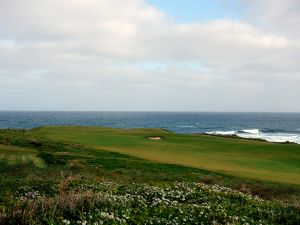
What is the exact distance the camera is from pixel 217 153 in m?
38.9

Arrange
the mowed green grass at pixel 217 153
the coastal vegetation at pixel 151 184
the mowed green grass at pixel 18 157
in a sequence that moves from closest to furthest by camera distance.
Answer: the coastal vegetation at pixel 151 184, the mowed green grass at pixel 18 157, the mowed green grass at pixel 217 153

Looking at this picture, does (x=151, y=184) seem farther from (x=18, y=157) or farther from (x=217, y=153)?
(x=217, y=153)

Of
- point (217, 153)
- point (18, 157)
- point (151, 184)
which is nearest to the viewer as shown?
point (151, 184)

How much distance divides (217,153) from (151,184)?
20.8m

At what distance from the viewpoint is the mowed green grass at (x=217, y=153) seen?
1140 inches

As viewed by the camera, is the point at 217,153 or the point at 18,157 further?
the point at 217,153

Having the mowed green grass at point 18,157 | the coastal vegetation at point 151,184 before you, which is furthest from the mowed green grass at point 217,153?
the mowed green grass at point 18,157

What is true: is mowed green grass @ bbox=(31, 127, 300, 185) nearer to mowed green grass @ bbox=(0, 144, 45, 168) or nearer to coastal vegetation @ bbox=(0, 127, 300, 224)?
coastal vegetation @ bbox=(0, 127, 300, 224)

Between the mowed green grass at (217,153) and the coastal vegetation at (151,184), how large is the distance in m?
0.10

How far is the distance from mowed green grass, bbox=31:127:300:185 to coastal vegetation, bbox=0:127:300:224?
10cm

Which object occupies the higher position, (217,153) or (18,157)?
(18,157)

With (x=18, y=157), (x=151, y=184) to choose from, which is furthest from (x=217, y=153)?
(x=151, y=184)

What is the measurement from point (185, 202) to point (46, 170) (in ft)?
39.4

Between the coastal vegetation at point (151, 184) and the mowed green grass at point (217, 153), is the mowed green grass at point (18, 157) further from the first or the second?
the mowed green grass at point (217, 153)
